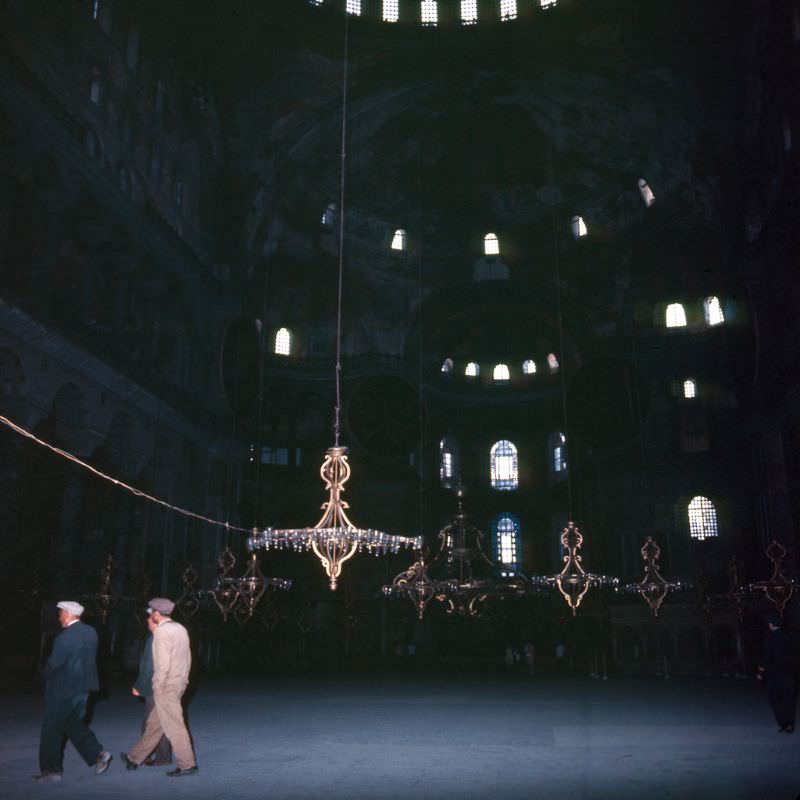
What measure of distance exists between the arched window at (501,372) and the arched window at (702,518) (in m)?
9.98

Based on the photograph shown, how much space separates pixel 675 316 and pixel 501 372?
26.3ft

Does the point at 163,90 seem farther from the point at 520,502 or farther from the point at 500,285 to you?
the point at 520,502

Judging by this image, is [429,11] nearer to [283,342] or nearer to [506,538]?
[283,342]

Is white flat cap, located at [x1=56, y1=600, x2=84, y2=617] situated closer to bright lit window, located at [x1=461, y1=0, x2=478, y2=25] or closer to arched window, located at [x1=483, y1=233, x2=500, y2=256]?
bright lit window, located at [x1=461, y1=0, x2=478, y2=25]

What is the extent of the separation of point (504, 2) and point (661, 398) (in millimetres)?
14820

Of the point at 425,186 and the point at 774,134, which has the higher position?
the point at 425,186

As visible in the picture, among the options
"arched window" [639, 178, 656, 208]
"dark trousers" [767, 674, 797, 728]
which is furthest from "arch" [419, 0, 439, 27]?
"dark trousers" [767, 674, 797, 728]

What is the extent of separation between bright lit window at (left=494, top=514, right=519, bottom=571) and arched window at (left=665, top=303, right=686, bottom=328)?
34.5ft

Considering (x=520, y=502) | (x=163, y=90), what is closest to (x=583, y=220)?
(x=520, y=502)

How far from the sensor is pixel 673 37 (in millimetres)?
23406

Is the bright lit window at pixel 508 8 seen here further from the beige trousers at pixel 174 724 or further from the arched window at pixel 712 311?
the beige trousers at pixel 174 724

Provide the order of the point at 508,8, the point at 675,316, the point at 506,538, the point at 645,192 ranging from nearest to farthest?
the point at 508,8, the point at 645,192, the point at 675,316, the point at 506,538

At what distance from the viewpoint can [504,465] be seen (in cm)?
3462

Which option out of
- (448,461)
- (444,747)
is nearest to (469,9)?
(448,461)
